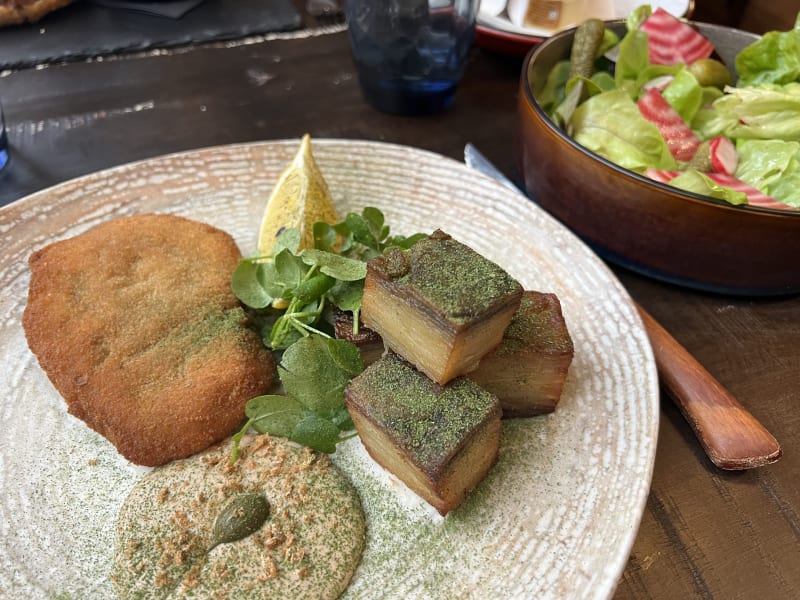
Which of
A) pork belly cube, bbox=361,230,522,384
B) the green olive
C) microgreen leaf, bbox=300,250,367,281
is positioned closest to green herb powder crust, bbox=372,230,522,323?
pork belly cube, bbox=361,230,522,384

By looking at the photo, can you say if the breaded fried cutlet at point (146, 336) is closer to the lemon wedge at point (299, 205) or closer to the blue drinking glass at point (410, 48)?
the lemon wedge at point (299, 205)

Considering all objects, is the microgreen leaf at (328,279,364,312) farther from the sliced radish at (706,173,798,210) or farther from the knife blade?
the sliced radish at (706,173,798,210)

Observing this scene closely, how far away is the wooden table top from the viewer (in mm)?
1146

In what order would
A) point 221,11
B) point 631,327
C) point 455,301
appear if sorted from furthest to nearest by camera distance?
point 221,11 → point 631,327 → point 455,301

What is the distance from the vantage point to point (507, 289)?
108 centimetres

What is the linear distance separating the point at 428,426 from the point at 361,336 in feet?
0.92

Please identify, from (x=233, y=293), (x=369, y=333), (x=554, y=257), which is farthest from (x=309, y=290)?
(x=554, y=257)

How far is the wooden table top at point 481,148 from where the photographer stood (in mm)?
1146

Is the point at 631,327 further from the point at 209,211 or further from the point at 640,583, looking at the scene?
the point at 209,211

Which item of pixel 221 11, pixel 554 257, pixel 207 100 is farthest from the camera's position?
pixel 221 11

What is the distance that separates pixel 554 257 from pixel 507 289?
1.79 ft

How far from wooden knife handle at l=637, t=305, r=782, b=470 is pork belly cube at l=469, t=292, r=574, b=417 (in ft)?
1.00

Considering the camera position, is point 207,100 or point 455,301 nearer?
point 455,301

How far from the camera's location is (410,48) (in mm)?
2180
